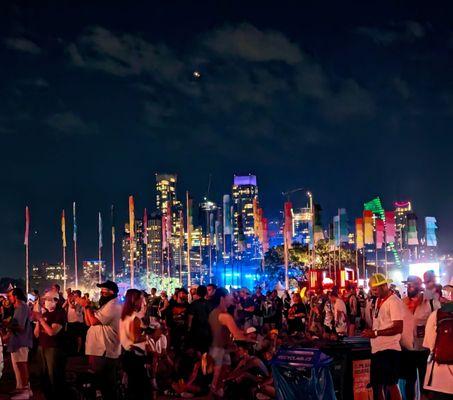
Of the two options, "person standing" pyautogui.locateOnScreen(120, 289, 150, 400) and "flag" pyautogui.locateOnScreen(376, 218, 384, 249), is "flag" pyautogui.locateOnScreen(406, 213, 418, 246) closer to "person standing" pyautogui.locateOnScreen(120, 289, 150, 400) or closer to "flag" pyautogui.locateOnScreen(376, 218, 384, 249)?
"flag" pyautogui.locateOnScreen(376, 218, 384, 249)

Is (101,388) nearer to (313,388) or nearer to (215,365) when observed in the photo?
(215,365)

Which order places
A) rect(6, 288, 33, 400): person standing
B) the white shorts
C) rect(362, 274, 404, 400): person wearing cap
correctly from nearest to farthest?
rect(362, 274, 404, 400): person wearing cap, rect(6, 288, 33, 400): person standing, the white shorts

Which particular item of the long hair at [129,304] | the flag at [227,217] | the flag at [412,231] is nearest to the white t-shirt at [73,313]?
the long hair at [129,304]

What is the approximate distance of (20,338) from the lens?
45.4 ft

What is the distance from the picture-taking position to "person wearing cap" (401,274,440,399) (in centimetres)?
1113

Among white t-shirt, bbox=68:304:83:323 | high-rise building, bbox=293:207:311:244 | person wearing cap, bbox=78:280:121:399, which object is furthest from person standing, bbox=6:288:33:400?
high-rise building, bbox=293:207:311:244

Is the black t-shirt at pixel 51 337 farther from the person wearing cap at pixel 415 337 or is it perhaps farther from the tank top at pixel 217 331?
the person wearing cap at pixel 415 337

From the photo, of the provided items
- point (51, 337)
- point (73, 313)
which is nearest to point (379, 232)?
point (73, 313)

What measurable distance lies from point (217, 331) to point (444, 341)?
5.00 m

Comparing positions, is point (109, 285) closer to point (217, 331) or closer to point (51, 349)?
point (51, 349)

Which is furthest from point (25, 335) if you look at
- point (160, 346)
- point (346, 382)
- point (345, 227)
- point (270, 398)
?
point (345, 227)

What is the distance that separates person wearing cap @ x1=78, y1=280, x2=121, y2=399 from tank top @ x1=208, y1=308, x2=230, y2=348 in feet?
5.49

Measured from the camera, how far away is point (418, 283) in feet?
39.8

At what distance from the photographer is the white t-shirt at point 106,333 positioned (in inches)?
435
